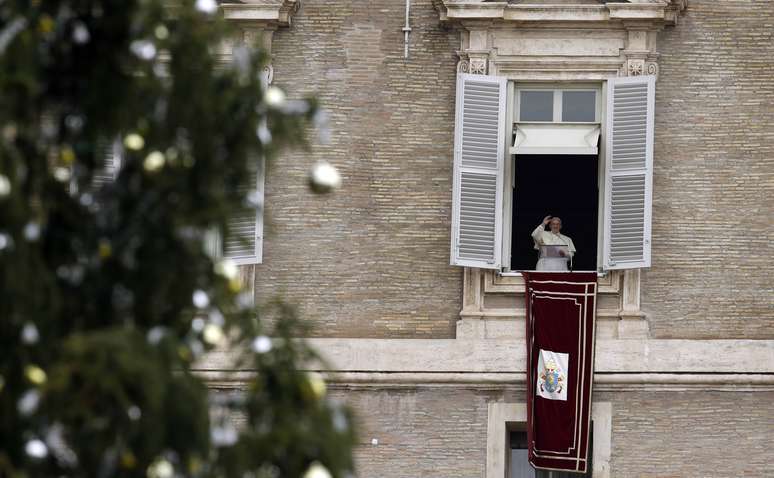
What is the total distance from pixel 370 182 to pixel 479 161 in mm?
1027

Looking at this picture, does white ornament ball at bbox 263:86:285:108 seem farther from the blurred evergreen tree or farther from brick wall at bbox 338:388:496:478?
brick wall at bbox 338:388:496:478

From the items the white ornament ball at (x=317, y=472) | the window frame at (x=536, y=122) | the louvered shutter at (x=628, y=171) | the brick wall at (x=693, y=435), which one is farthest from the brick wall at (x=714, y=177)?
the white ornament ball at (x=317, y=472)

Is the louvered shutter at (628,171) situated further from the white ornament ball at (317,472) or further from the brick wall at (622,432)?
the white ornament ball at (317,472)

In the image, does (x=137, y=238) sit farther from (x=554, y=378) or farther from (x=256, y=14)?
(x=256, y=14)

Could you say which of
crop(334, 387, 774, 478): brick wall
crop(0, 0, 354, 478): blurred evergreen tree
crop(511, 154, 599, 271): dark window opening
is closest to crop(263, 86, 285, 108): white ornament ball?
crop(0, 0, 354, 478): blurred evergreen tree

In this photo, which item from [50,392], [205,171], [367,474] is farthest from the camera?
[367,474]

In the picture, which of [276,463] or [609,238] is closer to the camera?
[276,463]

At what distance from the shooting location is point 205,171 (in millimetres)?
11539

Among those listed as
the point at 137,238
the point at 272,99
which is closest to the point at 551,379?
the point at 272,99

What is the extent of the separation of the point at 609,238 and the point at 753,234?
4.31ft

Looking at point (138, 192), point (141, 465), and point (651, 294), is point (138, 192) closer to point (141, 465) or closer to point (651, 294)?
point (141, 465)

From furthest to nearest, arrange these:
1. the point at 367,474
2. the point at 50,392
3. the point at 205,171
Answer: the point at 367,474
the point at 205,171
the point at 50,392

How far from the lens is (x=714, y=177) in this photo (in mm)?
22125

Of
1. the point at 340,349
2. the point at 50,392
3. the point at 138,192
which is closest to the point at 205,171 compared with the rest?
the point at 138,192
